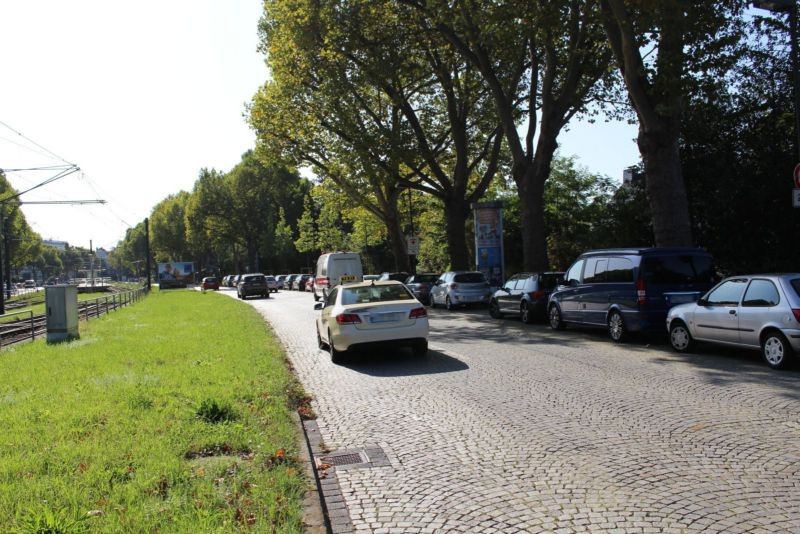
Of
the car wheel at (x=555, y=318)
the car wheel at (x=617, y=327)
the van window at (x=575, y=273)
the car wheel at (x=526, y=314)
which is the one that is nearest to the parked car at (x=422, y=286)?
the car wheel at (x=526, y=314)

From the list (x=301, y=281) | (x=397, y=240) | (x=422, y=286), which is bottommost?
(x=422, y=286)

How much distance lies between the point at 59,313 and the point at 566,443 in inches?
591

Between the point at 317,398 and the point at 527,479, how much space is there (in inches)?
164

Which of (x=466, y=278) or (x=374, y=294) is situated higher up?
(x=466, y=278)

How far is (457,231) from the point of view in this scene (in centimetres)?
3209

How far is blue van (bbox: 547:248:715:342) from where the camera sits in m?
12.8

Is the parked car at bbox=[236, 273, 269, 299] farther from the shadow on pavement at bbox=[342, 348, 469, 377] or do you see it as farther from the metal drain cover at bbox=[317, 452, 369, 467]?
the metal drain cover at bbox=[317, 452, 369, 467]

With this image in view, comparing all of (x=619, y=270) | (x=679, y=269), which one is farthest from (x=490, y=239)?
(x=679, y=269)

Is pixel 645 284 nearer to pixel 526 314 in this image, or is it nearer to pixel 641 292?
pixel 641 292

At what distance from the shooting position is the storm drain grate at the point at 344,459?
5469 mm

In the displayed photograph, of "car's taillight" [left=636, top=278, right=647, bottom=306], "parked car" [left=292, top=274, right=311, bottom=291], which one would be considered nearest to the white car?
"car's taillight" [left=636, top=278, right=647, bottom=306]

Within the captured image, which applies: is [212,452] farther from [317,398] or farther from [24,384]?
[24,384]

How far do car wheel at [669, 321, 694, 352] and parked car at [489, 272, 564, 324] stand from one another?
20.6 feet

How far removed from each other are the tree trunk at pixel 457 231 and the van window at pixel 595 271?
16.5 meters
